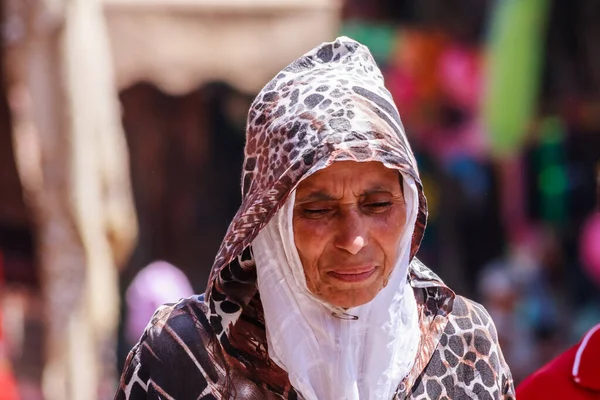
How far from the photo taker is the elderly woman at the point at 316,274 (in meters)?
2.34

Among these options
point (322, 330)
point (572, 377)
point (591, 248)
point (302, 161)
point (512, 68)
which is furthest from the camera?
point (512, 68)

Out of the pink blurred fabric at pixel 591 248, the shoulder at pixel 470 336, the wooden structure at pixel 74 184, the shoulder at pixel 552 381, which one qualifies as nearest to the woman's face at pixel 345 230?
the shoulder at pixel 470 336

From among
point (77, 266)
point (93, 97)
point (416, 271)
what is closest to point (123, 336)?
point (77, 266)

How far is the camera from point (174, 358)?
8.05ft

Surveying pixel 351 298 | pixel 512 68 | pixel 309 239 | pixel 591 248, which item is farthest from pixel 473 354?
pixel 512 68

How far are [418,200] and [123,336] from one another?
502cm

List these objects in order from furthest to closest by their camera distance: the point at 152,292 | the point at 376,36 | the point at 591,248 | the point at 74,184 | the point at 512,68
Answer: the point at 376,36, the point at 512,68, the point at 591,248, the point at 152,292, the point at 74,184

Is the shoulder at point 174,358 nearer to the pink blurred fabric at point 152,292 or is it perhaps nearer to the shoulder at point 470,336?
the shoulder at point 470,336

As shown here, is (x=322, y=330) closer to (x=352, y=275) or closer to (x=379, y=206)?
(x=352, y=275)

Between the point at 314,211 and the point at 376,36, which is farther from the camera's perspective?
the point at 376,36

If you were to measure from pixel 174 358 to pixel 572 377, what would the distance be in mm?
1125

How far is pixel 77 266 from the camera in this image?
6.50 meters

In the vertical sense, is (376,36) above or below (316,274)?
below

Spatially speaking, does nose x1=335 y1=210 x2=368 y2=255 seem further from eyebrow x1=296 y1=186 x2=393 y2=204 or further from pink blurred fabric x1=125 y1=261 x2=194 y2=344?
pink blurred fabric x1=125 y1=261 x2=194 y2=344
